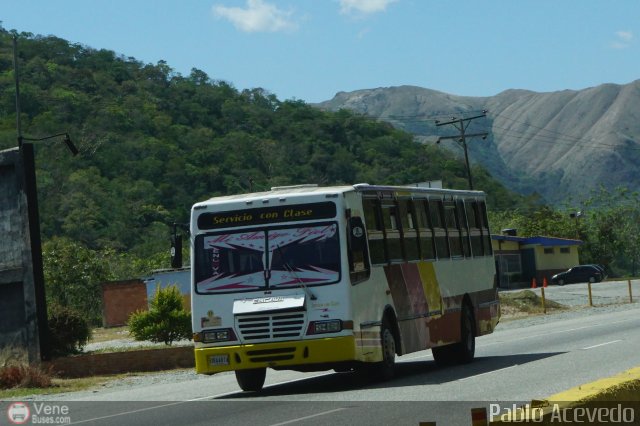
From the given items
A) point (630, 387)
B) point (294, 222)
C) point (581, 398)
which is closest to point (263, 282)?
point (294, 222)

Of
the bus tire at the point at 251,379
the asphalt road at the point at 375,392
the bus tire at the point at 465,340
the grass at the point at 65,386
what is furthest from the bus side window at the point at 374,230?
the grass at the point at 65,386

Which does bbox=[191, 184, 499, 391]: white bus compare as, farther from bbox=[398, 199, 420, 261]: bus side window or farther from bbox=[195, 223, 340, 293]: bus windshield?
bbox=[398, 199, 420, 261]: bus side window

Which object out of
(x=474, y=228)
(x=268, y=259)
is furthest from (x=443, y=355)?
(x=268, y=259)

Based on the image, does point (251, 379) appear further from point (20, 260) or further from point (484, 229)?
point (20, 260)

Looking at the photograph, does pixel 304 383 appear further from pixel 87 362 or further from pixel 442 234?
pixel 87 362

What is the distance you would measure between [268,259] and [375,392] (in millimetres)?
2669

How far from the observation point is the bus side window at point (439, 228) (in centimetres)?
2236

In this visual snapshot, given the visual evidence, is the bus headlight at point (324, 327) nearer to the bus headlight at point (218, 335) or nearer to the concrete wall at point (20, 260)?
the bus headlight at point (218, 335)

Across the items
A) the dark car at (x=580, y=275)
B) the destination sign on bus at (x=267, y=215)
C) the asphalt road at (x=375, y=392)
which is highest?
the destination sign on bus at (x=267, y=215)

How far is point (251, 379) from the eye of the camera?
63.6 feet

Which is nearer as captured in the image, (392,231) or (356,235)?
(356,235)

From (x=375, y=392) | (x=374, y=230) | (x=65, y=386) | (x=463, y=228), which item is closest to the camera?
(x=375, y=392)

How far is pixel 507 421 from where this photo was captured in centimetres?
788

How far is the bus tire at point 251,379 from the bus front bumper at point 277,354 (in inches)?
38.2
